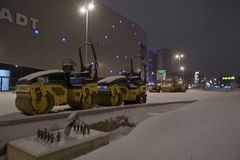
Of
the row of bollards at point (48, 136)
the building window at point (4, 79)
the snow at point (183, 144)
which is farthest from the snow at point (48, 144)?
the building window at point (4, 79)

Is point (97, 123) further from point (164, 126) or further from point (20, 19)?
point (20, 19)

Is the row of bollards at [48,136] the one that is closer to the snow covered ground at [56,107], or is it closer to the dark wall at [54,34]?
the snow covered ground at [56,107]

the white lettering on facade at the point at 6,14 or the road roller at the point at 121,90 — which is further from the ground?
the white lettering on facade at the point at 6,14

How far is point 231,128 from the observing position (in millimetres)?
5008

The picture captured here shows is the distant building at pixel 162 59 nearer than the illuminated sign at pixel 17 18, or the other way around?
the illuminated sign at pixel 17 18

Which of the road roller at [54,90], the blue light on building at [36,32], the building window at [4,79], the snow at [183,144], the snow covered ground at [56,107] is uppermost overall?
the blue light on building at [36,32]

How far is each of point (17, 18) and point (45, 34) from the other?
5.97 m

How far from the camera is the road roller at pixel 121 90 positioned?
428 inches

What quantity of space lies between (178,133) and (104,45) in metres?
50.1

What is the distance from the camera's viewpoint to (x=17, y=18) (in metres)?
32.4

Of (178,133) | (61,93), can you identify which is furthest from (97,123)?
(178,133)

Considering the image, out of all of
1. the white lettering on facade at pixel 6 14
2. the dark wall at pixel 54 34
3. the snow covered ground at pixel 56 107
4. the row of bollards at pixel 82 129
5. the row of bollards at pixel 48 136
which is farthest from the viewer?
the dark wall at pixel 54 34

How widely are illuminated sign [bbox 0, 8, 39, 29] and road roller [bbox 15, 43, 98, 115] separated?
2517 centimetres

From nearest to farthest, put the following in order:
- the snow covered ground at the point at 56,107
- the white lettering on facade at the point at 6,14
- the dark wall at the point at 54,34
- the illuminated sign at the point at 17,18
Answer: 1. the snow covered ground at the point at 56,107
2. the white lettering on facade at the point at 6,14
3. the illuminated sign at the point at 17,18
4. the dark wall at the point at 54,34
